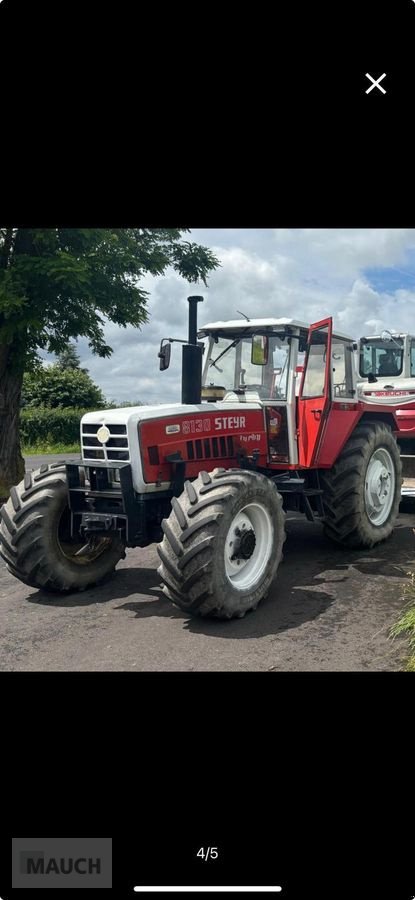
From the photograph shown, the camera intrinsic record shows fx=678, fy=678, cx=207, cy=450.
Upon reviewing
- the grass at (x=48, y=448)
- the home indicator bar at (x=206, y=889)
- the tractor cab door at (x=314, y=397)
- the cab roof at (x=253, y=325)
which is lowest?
the grass at (x=48, y=448)

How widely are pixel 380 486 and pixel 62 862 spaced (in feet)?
22.8

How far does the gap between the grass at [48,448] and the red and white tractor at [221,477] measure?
2023 centimetres

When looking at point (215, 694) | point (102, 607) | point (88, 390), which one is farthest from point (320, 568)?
point (88, 390)

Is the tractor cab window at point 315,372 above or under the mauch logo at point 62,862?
above

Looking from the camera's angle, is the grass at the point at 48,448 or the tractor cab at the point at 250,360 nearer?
the tractor cab at the point at 250,360

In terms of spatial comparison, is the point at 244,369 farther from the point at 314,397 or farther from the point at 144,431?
the point at 144,431

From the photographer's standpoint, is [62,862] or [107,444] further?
[107,444]

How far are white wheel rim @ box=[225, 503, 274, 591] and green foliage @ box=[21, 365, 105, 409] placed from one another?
25.3 metres

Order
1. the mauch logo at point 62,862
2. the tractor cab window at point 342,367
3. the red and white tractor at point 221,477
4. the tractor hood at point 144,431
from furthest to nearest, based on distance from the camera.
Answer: the tractor cab window at point 342,367, the tractor hood at point 144,431, the red and white tractor at point 221,477, the mauch logo at point 62,862

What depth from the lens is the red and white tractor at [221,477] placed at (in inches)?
206

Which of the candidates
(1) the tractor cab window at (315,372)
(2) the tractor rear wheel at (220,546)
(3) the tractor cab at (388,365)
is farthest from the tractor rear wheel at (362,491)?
(3) the tractor cab at (388,365)

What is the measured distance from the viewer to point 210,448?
632cm

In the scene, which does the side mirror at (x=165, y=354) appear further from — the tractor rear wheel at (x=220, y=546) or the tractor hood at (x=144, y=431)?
the tractor rear wheel at (x=220, y=546)
